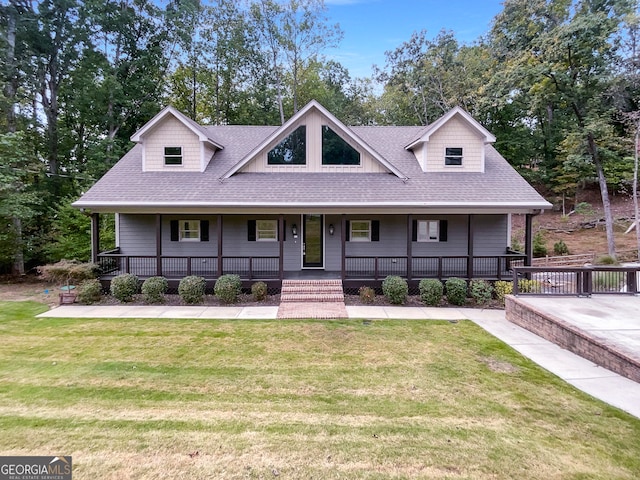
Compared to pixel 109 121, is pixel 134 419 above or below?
below

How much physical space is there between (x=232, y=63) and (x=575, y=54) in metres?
21.3

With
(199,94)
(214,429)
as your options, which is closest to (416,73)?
(199,94)

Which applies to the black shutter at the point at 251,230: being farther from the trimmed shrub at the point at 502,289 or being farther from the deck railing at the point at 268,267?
the trimmed shrub at the point at 502,289

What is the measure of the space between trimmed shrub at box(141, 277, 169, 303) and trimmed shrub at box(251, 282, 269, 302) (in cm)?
277

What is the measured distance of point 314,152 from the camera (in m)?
12.3

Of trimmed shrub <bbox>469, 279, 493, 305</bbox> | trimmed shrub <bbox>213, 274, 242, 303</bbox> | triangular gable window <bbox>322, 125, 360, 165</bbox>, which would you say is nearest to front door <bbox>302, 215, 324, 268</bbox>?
triangular gable window <bbox>322, 125, 360, 165</bbox>

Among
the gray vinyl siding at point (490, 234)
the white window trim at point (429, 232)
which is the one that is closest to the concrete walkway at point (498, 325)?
the white window trim at point (429, 232)

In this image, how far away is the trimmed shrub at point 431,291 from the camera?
32.8 ft

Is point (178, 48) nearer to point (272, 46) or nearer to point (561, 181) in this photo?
point (272, 46)

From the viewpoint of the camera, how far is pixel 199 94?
24844mm

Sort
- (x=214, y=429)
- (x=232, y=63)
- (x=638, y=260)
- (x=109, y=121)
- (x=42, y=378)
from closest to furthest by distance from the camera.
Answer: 1. (x=214, y=429)
2. (x=42, y=378)
3. (x=638, y=260)
4. (x=109, y=121)
5. (x=232, y=63)

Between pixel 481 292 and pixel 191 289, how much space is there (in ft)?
29.1

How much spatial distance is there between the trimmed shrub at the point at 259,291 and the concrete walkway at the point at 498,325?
26.9 inches

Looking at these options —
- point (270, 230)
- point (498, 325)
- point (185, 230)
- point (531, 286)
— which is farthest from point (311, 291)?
point (531, 286)
